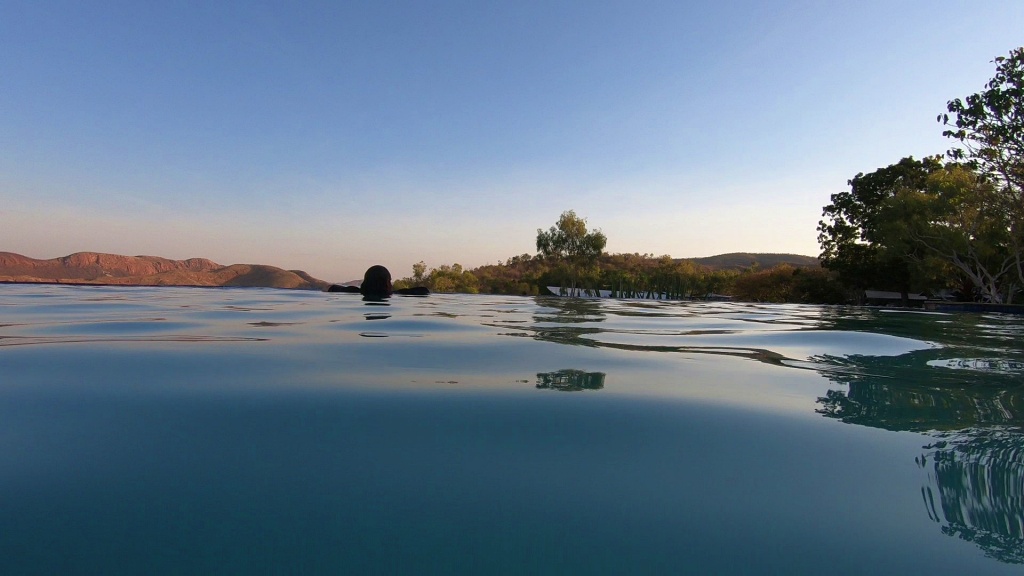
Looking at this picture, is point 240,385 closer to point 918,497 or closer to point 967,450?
point 918,497

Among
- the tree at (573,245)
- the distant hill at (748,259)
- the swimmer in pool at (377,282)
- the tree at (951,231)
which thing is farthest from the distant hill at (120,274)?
the distant hill at (748,259)

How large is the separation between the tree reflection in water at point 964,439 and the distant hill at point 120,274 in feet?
72.6

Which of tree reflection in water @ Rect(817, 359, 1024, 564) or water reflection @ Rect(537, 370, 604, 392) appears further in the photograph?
water reflection @ Rect(537, 370, 604, 392)

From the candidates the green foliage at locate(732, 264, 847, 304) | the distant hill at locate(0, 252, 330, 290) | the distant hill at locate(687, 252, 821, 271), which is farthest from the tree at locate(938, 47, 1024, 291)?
the distant hill at locate(687, 252, 821, 271)

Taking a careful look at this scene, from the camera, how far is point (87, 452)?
5.42 feet

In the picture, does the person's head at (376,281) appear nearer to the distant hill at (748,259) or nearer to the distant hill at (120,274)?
the distant hill at (120,274)

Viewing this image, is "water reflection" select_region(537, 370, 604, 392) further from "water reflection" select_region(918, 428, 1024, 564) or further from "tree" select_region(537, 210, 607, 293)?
"tree" select_region(537, 210, 607, 293)

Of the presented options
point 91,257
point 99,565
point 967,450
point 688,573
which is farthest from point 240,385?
point 91,257

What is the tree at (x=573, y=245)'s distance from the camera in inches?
1577

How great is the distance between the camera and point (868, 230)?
84.4ft

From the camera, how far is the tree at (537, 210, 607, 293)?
4006cm

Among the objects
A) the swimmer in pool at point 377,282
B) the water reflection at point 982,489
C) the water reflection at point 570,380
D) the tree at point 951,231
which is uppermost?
the tree at point 951,231

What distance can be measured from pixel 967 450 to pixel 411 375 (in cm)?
261

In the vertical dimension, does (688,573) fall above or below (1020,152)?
below
